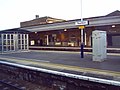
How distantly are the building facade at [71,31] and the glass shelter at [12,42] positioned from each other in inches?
184

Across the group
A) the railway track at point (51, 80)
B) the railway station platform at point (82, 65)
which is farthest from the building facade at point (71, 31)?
the railway track at point (51, 80)

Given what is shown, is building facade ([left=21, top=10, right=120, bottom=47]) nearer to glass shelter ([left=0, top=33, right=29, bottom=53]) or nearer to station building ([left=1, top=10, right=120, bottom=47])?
station building ([left=1, top=10, right=120, bottom=47])

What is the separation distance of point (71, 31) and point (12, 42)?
27.9 ft

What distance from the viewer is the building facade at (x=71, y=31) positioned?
62.2 ft

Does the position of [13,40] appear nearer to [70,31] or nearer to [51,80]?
[70,31]

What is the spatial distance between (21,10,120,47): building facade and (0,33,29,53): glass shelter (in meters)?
4.66

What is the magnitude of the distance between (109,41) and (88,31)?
2960 mm

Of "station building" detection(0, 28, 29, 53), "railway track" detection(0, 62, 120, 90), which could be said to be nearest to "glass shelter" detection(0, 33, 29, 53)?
"station building" detection(0, 28, 29, 53)

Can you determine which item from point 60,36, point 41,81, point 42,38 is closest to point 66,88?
point 41,81

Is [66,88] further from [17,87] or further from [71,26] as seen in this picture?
[71,26]

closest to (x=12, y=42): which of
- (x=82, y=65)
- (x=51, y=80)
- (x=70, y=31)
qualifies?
(x=70, y=31)

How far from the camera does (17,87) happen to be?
864 cm

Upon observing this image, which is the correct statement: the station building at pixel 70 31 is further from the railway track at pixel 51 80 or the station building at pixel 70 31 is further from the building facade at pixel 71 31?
the railway track at pixel 51 80

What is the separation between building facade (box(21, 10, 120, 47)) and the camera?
62.2ft
